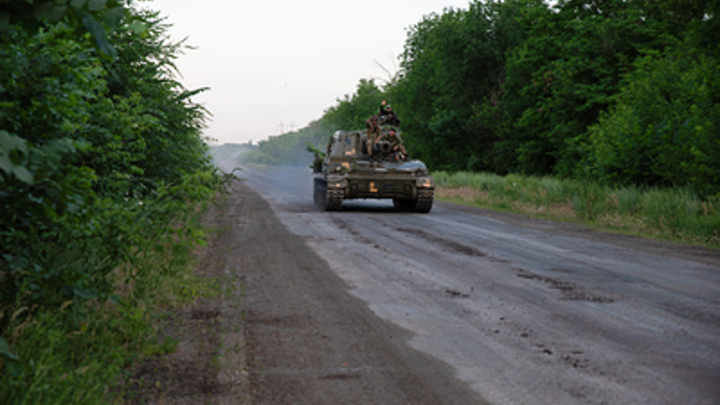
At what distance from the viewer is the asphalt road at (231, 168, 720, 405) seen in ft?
12.6

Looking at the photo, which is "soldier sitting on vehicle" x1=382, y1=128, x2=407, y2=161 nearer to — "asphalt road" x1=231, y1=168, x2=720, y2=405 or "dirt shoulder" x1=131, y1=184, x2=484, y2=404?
"asphalt road" x1=231, y1=168, x2=720, y2=405

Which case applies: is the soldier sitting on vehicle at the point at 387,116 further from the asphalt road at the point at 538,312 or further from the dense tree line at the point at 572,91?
the asphalt road at the point at 538,312

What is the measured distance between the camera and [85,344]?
3869 millimetres

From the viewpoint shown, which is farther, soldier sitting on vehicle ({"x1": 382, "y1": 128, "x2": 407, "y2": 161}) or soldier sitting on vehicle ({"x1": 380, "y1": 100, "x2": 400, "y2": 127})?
soldier sitting on vehicle ({"x1": 380, "y1": 100, "x2": 400, "y2": 127})

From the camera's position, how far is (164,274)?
6.41 metres

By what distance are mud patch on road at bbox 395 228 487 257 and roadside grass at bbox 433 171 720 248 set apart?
4.54 m

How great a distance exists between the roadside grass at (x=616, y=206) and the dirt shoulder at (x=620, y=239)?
0.67 meters

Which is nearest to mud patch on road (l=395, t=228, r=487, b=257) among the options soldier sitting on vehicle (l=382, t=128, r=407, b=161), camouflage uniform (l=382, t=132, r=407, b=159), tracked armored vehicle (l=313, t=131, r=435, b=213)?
tracked armored vehicle (l=313, t=131, r=435, b=213)

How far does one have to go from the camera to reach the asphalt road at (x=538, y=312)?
12.6 feet

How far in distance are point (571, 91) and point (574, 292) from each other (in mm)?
23452

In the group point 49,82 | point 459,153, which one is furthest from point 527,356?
point 459,153

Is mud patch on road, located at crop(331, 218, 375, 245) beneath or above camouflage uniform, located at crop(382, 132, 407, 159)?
beneath

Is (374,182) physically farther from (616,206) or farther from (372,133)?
(616,206)

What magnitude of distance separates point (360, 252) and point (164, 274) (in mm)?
3544
